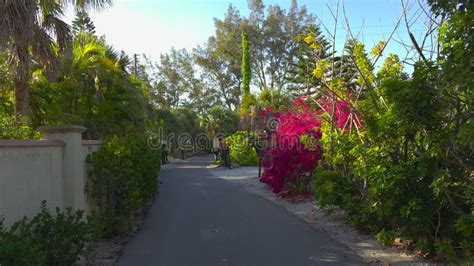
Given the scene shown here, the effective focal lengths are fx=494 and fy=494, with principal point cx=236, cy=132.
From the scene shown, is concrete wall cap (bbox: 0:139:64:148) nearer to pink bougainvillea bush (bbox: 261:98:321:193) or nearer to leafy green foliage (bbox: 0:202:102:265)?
leafy green foliage (bbox: 0:202:102:265)

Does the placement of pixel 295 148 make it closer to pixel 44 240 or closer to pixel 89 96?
pixel 89 96

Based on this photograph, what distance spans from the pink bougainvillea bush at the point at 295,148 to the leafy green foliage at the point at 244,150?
63.3 feet

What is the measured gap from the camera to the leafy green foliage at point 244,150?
115 ft

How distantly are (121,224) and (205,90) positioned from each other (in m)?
59.5

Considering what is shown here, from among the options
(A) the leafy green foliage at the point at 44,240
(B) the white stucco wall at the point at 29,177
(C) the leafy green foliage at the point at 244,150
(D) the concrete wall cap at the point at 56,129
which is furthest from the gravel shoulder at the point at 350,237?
(C) the leafy green foliage at the point at 244,150

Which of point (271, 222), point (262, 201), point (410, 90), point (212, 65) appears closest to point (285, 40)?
point (212, 65)

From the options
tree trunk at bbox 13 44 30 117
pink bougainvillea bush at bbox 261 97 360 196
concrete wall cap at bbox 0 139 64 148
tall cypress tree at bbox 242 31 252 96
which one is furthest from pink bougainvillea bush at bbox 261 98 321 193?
tall cypress tree at bbox 242 31 252 96

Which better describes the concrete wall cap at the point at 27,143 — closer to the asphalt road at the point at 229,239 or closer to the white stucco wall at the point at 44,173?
the white stucco wall at the point at 44,173

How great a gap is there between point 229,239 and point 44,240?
154 inches

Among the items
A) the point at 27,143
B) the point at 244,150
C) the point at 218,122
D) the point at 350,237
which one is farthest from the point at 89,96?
the point at 218,122

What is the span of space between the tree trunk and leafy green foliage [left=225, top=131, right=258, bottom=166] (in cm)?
2387

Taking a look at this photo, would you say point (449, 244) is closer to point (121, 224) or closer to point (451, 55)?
point (451, 55)

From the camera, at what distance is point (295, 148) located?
1424 cm

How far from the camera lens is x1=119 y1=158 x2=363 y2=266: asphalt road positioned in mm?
7141
